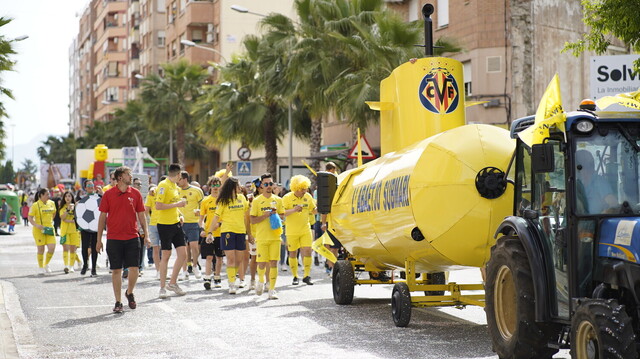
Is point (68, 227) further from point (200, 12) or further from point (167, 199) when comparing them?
point (200, 12)

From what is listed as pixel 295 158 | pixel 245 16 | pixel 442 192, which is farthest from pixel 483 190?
pixel 245 16

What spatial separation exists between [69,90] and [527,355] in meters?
182

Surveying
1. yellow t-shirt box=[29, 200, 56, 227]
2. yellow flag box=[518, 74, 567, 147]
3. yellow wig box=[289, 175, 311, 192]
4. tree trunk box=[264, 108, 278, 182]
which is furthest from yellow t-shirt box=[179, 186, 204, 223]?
tree trunk box=[264, 108, 278, 182]

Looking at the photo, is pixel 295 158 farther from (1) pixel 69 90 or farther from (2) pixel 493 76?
(1) pixel 69 90

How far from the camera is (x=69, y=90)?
184 m

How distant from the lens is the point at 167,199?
15078 millimetres

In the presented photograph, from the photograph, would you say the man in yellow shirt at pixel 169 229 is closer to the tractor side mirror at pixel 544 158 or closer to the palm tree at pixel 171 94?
the tractor side mirror at pixel 544 158

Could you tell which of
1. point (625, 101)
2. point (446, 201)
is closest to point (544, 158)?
point (625, 101)

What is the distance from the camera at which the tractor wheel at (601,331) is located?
6.27m

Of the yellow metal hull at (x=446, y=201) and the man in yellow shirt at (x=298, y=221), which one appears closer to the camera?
the yellow metal hull at (x=446, y=201)

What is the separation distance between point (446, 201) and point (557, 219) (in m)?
2.67

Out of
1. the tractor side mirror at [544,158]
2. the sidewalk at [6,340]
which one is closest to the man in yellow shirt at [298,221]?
the sidewalk at [6,340]

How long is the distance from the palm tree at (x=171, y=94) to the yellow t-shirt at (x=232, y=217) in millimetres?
42046

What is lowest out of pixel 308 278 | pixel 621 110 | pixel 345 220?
pixel 308 278
